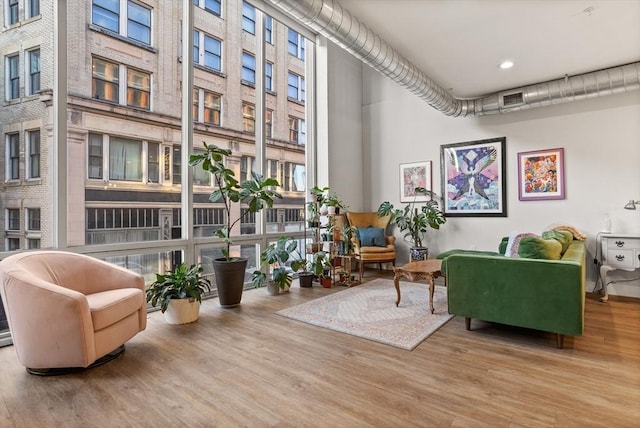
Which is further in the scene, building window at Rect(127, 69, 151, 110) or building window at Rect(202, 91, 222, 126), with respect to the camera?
building window at Rect(202, 91, 222, 126)

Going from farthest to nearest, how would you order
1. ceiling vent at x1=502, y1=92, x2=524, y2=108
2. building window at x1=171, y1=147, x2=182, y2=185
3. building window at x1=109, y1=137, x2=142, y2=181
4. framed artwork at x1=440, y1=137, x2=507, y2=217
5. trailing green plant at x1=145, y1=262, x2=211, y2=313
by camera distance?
framed artwork at x1=440, y1=137, x2=507, y2=217 → ceiling vent at x1=502, y1=92, x2=524, y2=108 → building window at x1=171, y1=147, x2=182, y2=185 → building window at x1=109, y1=137, x2=142, y2=181 → trailing green plant at x1=145, y1=262, x2=211, y2=313

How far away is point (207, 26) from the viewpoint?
4559 millimetres

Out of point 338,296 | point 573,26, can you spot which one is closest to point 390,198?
point 338,296

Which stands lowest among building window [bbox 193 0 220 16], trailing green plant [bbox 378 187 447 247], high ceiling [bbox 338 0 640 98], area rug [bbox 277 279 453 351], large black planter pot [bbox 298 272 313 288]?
area rug [bbox 277 279 453 351]

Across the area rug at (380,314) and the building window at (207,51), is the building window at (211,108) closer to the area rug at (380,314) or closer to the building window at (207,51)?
the building window at (207,51)

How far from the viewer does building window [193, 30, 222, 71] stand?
175 inches

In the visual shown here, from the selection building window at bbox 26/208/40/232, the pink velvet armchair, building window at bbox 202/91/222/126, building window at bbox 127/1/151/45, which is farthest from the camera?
building window at bbox 202/91/222/126

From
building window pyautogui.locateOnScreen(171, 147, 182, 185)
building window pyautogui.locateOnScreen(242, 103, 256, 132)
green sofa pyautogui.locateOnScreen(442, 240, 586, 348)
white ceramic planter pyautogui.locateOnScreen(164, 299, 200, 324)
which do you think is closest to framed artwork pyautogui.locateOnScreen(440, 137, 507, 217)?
green sofa pyautogui.locateOnScreen(442, 240, 586, 348)

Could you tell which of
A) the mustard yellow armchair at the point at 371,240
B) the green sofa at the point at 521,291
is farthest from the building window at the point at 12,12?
the mustard yellow armchair at the point at 371,240

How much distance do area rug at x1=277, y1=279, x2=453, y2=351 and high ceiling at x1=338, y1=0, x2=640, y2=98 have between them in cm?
300

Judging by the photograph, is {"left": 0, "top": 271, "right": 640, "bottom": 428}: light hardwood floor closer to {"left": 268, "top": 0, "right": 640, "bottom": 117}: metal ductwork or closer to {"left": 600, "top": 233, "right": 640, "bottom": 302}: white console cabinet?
{"left": 600, "top": 233, "right": 640, "bottom": 302}: white console cabinet

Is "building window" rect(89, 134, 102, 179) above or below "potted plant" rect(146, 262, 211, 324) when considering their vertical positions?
above

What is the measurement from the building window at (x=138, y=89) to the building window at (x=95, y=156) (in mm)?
569

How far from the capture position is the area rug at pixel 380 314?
3105 mm
